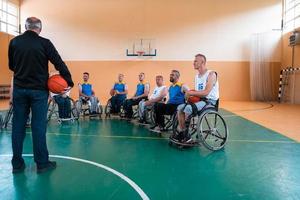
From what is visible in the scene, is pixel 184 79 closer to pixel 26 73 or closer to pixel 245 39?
pixel 245 39

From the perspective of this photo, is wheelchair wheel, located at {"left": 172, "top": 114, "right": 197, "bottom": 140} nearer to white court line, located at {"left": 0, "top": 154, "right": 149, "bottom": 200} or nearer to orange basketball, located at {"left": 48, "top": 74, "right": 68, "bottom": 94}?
white court line, located at {"left": 0, "top": 154, "right": 149, "bottom": 200}

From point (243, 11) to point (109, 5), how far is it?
5401 mm

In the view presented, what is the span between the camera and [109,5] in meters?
12.6

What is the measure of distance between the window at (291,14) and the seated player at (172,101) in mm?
8320

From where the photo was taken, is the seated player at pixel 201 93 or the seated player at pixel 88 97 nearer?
the seated player at pixel 201 93

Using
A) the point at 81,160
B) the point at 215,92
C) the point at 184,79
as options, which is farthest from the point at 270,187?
the point at 184,79

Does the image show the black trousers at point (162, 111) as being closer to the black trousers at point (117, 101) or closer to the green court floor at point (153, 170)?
the green court floor at point (153, 170)

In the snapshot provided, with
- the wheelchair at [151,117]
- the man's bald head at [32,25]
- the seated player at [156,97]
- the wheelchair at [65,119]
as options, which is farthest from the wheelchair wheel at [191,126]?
the wheelchair at [65,119]

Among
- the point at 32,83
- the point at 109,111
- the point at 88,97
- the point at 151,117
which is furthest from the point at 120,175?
the point at 109,111

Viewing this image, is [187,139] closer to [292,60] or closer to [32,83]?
[32,83]

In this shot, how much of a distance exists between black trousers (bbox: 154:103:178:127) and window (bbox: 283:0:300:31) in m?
8.38

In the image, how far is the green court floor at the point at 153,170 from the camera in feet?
7.51

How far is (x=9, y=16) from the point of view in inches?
478

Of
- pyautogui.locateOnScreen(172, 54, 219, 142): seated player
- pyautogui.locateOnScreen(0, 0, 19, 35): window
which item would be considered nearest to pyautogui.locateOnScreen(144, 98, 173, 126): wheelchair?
pyautogui.locateOnScreen(172, 54, 219, 142): seated player
